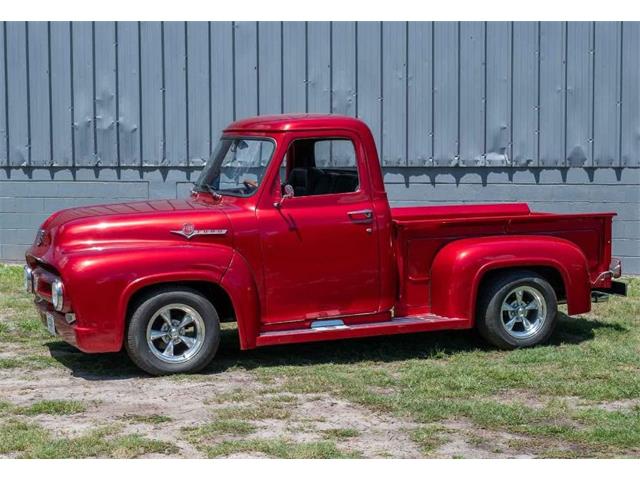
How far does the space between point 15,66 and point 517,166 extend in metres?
6.41

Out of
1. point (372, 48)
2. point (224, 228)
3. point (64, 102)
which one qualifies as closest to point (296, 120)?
point (224, 228)

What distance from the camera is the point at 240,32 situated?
15203 millimetres

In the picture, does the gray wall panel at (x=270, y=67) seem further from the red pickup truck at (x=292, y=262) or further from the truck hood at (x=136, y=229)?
the truck hood at (x=136, y=229)

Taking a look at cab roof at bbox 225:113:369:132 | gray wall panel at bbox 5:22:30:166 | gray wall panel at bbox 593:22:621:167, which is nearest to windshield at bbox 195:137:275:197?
cab roof at bbox 225:113:369:132

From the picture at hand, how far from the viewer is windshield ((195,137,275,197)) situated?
32.9 ft

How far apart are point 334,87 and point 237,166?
16.7 ft

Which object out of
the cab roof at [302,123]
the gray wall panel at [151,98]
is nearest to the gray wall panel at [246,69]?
the gray wall panel at [151,98]

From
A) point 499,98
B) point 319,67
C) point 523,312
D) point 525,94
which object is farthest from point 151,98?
point 523,312

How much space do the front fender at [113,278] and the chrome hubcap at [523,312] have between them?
9.13 feet

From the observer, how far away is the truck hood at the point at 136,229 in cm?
948

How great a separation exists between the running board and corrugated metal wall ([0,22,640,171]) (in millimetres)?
5020

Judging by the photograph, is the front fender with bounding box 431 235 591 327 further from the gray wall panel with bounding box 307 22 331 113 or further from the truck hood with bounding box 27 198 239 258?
the gray wall panel with bounding box 307 22 331 113

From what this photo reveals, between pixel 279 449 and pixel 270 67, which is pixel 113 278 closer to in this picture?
pixel 279 449

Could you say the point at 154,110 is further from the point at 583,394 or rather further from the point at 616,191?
the point at 583,394
